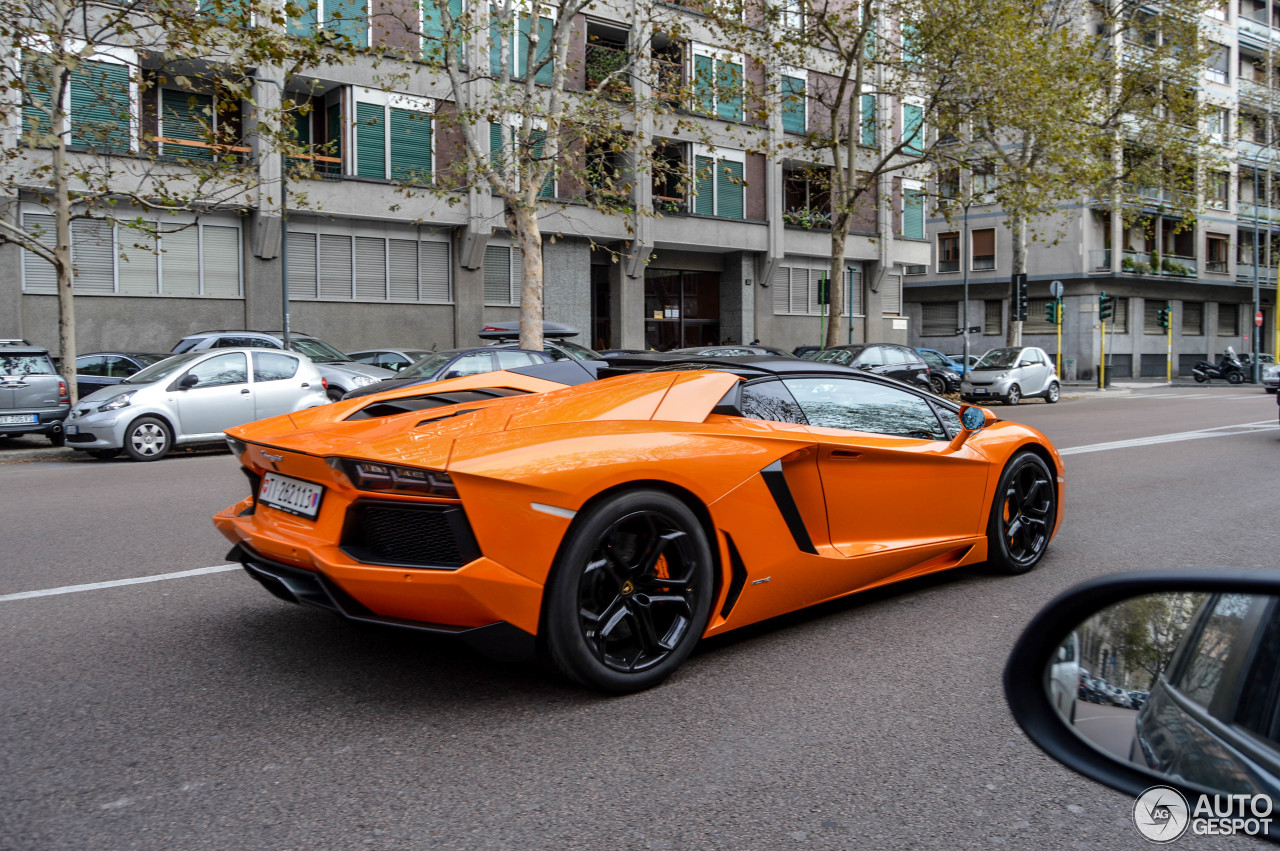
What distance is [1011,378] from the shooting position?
25.4m

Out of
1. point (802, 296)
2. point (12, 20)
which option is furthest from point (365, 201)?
point (802, 296)

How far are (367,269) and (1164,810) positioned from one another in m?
26.4

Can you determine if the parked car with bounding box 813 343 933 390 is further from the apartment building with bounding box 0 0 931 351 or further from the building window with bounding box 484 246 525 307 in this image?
the building window with bounding box 484 246 525 307

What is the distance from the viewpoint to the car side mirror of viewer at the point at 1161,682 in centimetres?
136

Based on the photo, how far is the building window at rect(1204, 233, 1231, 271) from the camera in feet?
169

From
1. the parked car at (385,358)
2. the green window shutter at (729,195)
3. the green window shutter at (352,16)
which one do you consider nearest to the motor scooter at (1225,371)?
the green window shutter at (729,195)

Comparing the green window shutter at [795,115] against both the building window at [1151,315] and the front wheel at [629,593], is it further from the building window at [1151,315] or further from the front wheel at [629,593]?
the front wheel at [629,593]

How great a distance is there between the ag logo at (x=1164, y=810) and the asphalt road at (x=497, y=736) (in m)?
0.10

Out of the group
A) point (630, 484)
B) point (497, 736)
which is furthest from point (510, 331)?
point (497, 736)

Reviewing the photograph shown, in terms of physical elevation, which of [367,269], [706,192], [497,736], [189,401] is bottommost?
[497,736]

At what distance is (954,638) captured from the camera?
4484mm

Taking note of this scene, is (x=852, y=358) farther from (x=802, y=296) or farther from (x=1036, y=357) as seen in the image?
(x=802, y=296)

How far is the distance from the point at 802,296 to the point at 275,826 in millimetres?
34545

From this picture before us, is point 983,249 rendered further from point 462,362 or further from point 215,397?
point 215,397
